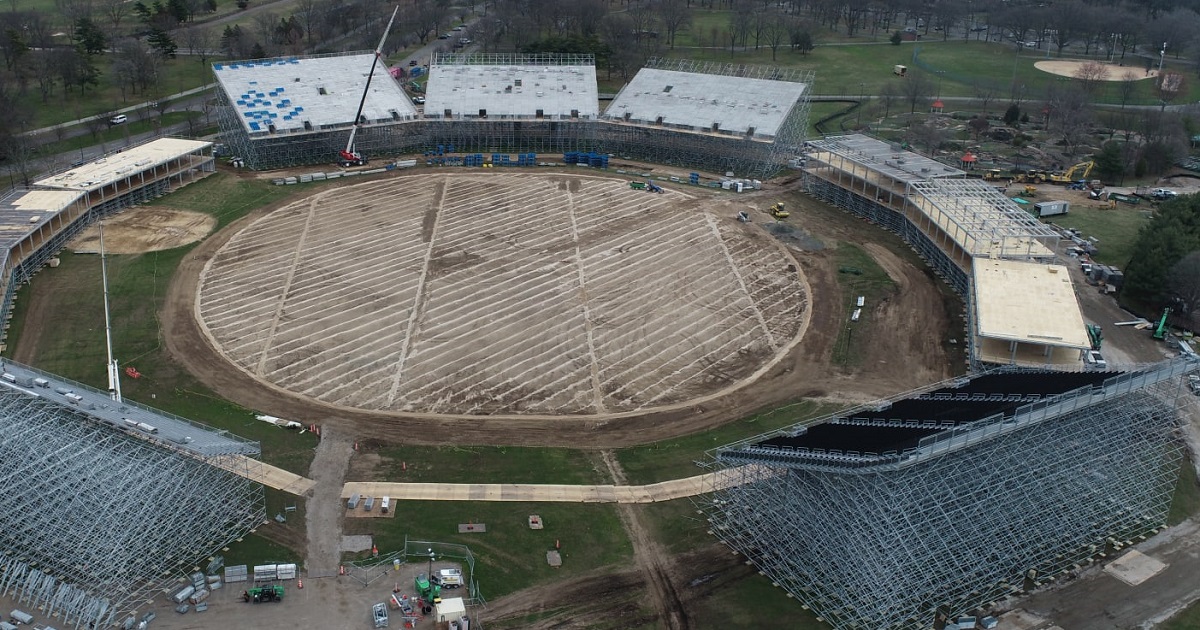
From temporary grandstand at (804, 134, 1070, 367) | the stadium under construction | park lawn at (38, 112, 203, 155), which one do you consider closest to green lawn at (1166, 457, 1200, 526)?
temporary grandstand at (804, 134, 1070, 367)

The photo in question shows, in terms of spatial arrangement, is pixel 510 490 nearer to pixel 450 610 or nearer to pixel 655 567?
pixel 655 567

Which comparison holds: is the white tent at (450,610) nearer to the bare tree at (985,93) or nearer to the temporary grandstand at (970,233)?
the temporary grandstand at (970,233)

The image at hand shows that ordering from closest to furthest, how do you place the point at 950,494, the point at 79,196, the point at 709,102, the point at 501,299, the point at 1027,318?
the point at 950,494, the point at 1027,318, the point at 501,299, the point at 79,196, the point at 709,102

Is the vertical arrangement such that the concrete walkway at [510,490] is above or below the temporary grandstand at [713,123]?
below

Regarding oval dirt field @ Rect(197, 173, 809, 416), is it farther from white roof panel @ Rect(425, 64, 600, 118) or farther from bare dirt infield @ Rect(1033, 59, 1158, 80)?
bare dirt infield @ Rect(1033, 59, 1158, 80)

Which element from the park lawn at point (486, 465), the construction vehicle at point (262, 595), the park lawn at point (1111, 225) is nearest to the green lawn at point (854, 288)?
the park lawn at point (1111, 225)

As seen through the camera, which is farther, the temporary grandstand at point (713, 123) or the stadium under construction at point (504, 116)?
the temporary grandstand at point (713, 123)

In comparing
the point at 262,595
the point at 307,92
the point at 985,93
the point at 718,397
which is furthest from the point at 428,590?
the point at 985,93
